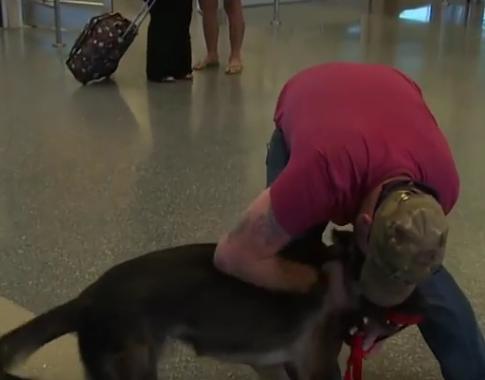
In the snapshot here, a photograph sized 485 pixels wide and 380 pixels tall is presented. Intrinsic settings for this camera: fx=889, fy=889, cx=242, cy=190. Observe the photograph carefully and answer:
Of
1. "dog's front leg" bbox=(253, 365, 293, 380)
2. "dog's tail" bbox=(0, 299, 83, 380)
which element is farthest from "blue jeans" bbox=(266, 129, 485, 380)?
"dog's tail" bbox=(0, 299, 83, 380)

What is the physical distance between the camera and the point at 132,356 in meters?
1.46

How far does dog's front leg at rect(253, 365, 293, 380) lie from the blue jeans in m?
0.26

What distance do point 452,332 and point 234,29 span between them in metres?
3.12

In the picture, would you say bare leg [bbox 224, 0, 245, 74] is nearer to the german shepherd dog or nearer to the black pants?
the black pants

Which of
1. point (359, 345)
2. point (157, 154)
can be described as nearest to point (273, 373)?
point (359, 345)

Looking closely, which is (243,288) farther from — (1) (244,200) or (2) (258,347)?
(1) (244,200)

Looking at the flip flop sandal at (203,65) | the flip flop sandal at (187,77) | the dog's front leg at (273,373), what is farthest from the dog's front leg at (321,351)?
the flip flop sandal at (203,65)

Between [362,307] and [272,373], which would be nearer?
[362,307]

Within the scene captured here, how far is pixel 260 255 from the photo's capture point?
1459 mm

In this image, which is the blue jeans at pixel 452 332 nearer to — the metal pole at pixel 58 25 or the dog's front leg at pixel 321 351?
the dog's front leg at pixel 321 351

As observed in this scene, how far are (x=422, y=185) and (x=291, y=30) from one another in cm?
471

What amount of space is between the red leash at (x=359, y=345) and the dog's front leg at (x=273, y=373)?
12 centimetres

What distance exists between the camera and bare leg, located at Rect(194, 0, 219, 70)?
14.9ft

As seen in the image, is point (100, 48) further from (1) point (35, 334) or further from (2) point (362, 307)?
(2) point (362, 307)
